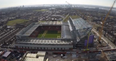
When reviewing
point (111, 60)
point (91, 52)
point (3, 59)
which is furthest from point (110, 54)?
point (3, 59)

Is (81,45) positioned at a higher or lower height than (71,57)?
higher

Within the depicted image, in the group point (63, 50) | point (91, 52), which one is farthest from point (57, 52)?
point (91, 52)

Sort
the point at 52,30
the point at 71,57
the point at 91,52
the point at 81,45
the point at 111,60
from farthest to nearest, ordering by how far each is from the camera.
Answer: the point at 52,30 → the point at 81,45 → the point at 91,52 → the point at 71,57 → the point at 111,60

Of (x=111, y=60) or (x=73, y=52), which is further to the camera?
(x=73, y=52)

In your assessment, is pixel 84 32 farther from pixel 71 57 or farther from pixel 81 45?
pixel 71 57

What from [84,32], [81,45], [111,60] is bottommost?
[111,60]

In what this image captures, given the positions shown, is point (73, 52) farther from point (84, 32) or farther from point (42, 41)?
point (42, 41)

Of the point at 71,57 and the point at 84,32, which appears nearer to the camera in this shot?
the point at 71,57

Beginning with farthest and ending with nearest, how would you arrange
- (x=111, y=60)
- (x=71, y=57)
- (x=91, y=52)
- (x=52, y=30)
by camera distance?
(x=52, y=30), (x=91, y=52), (x=71, y=57), (x=111, y=60)

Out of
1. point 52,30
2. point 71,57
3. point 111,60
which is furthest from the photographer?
point 52,30
